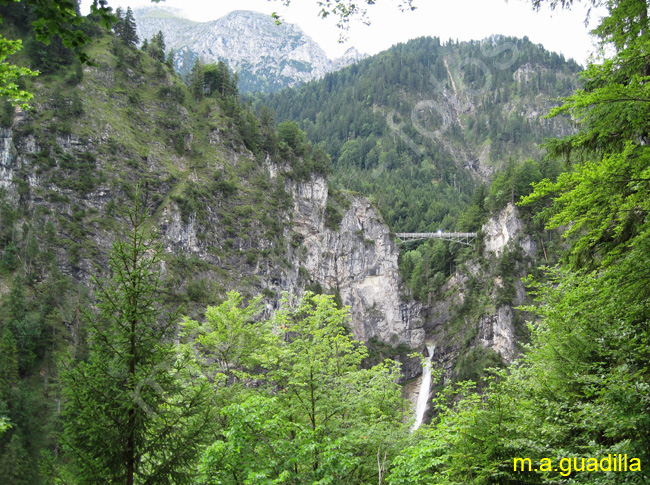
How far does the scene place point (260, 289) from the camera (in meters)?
57.9

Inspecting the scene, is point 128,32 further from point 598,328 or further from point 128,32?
point 598,328

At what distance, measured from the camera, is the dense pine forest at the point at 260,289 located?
6953 mm

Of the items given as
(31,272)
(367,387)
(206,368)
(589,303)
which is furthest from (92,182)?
(589,303)

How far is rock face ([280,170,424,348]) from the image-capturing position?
72625 mm

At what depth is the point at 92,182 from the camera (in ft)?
166

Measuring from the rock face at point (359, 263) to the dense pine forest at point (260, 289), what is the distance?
2.47 ft

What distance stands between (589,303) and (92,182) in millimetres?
53954

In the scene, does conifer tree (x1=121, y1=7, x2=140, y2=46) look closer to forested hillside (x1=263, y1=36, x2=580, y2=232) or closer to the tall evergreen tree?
the tall evergreen tree

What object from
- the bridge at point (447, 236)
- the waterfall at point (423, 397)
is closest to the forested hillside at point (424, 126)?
the bridge at point (447, 236)

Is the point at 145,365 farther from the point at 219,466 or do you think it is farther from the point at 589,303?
the point at 589,303

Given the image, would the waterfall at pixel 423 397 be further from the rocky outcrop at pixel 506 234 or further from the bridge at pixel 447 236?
the bridge at pixel 447 236

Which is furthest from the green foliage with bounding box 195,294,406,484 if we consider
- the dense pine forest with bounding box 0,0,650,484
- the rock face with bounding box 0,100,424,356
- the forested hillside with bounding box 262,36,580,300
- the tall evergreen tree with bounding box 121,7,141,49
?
the forested hillside with bounding box 262,36,580,300

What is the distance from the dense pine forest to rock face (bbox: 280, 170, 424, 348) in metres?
0.75

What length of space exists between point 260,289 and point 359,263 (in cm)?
2537
